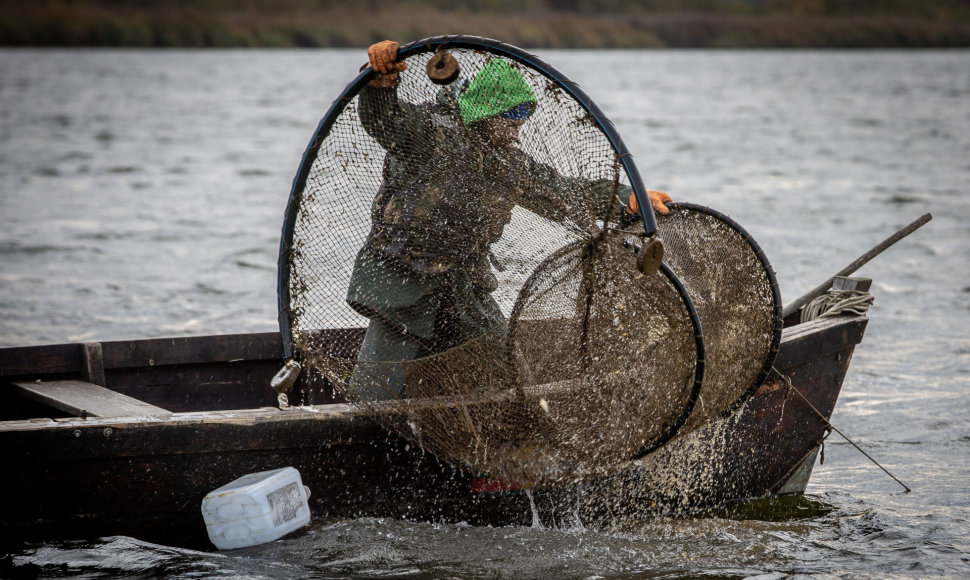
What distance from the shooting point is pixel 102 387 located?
15.7 feet

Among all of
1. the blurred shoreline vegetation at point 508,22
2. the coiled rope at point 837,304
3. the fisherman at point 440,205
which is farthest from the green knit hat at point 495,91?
the blurred shoreline vegetation at point 508,22

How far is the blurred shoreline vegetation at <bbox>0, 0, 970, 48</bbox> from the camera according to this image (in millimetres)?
63844

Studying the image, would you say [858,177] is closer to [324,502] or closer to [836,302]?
[836,302]

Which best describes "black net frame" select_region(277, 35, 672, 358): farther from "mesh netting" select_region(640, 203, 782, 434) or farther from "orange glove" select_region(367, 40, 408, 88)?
"mesh netting" select_region(640, 203, 782, 434)

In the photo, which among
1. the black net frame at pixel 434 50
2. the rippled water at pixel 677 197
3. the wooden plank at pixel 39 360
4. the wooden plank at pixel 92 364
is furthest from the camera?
the wooden plank at pixel 92 364

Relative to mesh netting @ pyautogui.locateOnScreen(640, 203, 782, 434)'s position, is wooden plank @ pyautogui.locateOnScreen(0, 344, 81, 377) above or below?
below

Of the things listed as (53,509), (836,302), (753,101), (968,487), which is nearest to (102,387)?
(53,509)

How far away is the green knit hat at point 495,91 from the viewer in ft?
12.4

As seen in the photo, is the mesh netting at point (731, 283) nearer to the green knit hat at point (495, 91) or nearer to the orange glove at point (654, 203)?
the orange glove at point (654, 203)

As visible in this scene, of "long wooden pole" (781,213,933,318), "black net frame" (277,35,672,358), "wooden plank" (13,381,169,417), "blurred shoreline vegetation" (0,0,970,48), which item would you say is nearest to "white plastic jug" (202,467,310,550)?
"wooden plank" (13,381,169,417)

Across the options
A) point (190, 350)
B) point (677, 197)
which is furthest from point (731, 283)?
point (677, 197)

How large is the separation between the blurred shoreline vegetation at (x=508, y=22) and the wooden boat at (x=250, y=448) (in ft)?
181

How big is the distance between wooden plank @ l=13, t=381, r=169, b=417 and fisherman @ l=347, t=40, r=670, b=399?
96 centimetres

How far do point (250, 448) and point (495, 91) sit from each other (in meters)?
1.71
